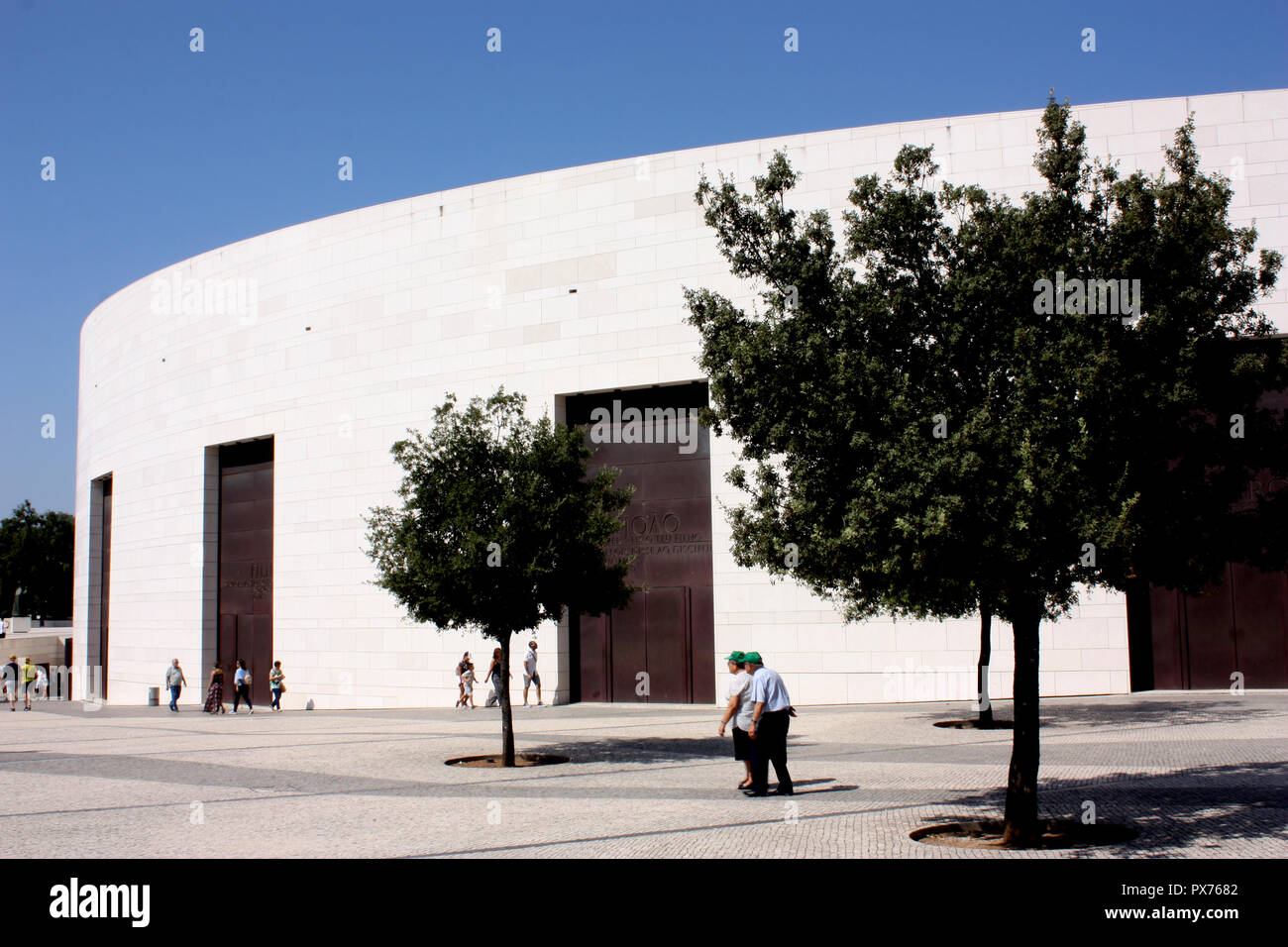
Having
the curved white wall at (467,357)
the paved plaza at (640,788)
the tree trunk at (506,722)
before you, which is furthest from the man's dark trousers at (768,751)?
the curved white wall at (467,357)

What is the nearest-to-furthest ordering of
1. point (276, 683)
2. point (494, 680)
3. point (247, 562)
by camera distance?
point (494, 680) → point (276, 683) → point (247, 562)

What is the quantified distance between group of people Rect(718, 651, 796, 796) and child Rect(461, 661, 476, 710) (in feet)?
50.1

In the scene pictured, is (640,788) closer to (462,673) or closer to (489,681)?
(489,681)

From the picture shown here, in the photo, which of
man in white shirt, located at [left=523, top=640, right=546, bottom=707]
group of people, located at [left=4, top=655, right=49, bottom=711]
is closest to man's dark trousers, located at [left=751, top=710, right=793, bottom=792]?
man in white shirt, located at [left=523, top=640, right=546, bottom=707]

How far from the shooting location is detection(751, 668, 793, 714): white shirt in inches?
480

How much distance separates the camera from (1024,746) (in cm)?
880

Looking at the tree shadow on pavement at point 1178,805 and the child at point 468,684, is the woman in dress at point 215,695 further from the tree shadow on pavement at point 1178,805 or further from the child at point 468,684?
the tree shadow on pavement at point 1178,805

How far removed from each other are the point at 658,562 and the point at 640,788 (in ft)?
47.8

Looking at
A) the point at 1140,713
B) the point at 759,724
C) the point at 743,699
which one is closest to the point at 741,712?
the point at 743,699

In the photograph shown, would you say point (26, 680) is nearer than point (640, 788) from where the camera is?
No

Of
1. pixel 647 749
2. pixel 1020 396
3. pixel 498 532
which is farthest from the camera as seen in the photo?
pixel 647 749

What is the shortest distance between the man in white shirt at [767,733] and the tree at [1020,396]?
128 inches

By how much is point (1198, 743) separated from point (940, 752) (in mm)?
3616
